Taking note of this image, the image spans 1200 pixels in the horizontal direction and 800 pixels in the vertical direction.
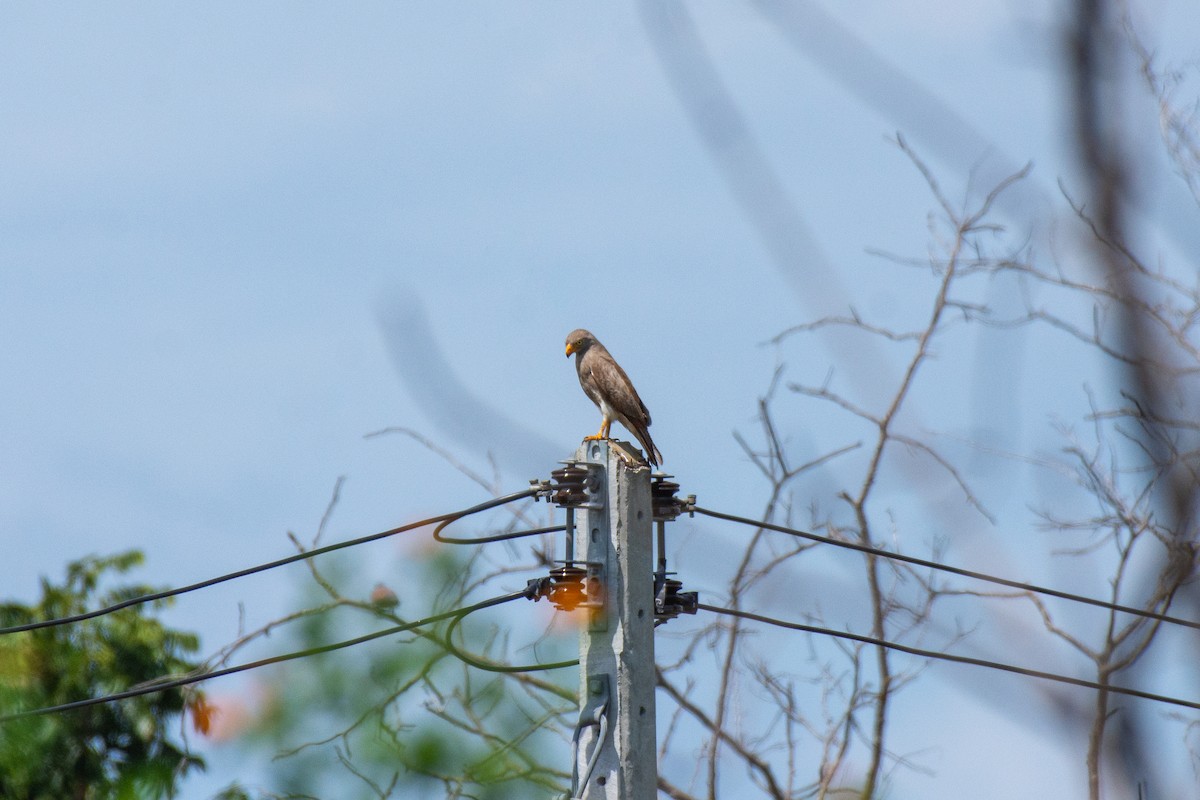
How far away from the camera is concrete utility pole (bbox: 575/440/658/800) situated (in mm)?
5207

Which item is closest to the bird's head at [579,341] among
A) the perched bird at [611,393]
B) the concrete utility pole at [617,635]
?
the perched bird at [611,393]

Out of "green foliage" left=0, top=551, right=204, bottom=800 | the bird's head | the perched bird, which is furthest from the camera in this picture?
"green foliage" left=0, top=551, right=204, bottom=800

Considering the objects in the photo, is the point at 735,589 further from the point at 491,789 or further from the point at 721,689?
the point at 491,789

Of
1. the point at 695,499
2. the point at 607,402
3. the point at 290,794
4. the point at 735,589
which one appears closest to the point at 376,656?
the point at 290,794

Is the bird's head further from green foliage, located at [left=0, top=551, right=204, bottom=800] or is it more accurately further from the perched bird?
green foliage, located at [left=0, top=551, right=204, bottom=800]

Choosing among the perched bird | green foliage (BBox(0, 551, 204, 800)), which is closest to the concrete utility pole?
the perched bird

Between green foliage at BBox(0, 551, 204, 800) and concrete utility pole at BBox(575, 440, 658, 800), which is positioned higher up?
green foliage at BBox(0, 551, 204, 800)

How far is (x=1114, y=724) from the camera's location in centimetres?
159

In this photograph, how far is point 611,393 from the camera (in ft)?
24.7

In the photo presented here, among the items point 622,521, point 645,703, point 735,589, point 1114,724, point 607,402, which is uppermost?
point 735,589

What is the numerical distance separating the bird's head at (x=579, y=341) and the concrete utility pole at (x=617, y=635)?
131 inches

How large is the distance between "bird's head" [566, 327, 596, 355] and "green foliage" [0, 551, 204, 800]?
439 centimetres

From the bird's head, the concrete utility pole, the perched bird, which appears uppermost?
the bird's head

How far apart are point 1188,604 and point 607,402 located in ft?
19.3
